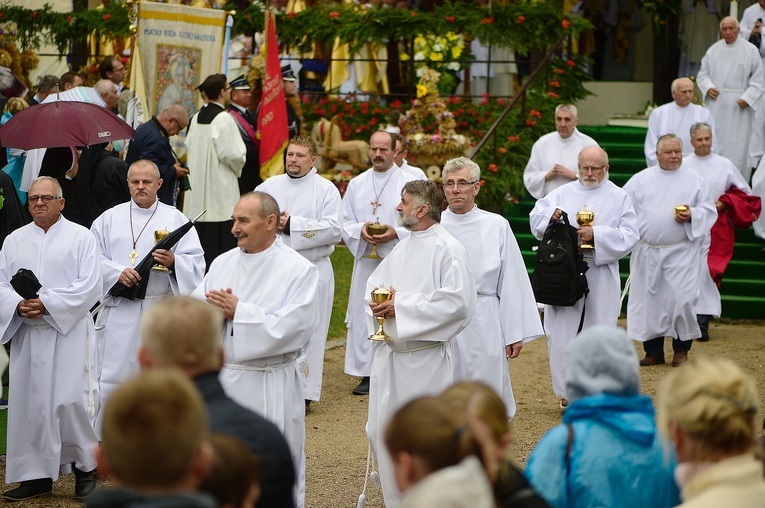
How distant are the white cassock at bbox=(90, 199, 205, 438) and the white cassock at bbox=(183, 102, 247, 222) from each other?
4.04m

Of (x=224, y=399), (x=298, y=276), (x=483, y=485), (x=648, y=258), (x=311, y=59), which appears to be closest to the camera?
(x=483, y=485)

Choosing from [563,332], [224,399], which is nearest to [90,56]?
[563,332]

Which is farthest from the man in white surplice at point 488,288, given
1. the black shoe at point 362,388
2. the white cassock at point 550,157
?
the white cassock at point 550,157

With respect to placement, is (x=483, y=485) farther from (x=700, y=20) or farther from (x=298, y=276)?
(x=700, y=20)

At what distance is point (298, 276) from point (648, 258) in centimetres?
630

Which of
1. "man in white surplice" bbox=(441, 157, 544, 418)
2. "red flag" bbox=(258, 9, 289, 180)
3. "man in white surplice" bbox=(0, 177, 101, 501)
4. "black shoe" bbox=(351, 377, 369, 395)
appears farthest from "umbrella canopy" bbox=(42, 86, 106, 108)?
"man in white surplice" bbox=(441, 157, 544, 418)

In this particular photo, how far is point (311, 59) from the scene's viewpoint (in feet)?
60.1

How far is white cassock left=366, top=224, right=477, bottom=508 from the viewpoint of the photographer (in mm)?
7027

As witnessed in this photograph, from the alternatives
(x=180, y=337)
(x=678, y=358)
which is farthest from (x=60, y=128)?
(x=678, y=358)

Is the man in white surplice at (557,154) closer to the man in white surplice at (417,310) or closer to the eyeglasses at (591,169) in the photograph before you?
the eyeglasses at (591,169)

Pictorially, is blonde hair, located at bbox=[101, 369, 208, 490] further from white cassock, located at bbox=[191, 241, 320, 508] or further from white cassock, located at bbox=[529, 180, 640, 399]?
white cassock, located at bbox=[529, 180, 640, 399]

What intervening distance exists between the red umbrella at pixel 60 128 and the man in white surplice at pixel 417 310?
3359 mm

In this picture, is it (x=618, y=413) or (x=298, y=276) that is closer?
(x=618, y=413)

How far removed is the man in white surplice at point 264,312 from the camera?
6379 mm
